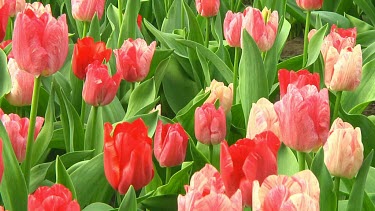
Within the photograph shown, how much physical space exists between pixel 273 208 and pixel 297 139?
0.32m

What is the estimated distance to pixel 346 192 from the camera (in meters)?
1.59

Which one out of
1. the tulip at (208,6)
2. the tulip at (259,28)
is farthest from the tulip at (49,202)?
the tulip at (208,6)

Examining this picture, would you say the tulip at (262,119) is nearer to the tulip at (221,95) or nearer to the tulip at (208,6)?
the tulip at (221,95)

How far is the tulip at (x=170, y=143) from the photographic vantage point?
1.35 metres

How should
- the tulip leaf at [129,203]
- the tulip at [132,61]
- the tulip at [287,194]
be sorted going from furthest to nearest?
the tulip at [132,61] < the tulip leaf at [129,203] < the tulip at [287,194]

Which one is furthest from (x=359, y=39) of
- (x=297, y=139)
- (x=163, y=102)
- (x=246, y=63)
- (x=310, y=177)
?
(x=310, y=177)

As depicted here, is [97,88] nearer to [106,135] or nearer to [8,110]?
[106,135]

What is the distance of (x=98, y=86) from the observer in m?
1.47

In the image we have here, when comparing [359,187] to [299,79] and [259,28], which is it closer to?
[299,79]

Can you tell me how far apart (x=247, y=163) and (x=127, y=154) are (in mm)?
220

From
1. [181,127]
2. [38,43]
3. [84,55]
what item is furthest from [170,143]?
[84,55]

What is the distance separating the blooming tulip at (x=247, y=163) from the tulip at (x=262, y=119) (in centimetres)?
16

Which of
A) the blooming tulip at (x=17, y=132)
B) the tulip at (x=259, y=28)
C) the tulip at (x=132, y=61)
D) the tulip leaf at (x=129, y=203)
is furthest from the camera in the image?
the tulip at (x=259, y=28)

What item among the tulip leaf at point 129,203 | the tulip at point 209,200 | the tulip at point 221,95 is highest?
the tulip at point 209,200
